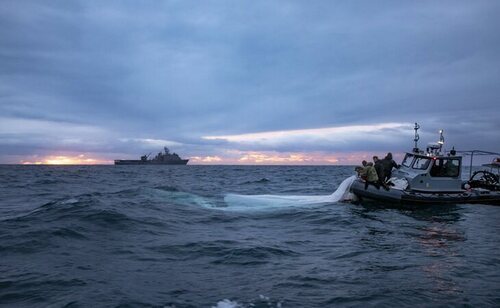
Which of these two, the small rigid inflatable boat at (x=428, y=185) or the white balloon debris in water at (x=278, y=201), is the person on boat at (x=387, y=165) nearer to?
the small rigid inflatable boat at (x=428, y=185)

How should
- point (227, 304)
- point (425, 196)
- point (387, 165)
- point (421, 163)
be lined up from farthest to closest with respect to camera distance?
point (421, 163) < point (387, 165) < point (425, 196) < point (227, 304)

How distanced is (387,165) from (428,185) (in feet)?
7.14

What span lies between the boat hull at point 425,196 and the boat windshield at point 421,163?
144cm

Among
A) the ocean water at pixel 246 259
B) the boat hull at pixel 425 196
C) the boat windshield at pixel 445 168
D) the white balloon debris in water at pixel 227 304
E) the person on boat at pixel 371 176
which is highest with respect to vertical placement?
the boat windshield at pixel 445 168

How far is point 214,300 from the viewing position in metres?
6.76

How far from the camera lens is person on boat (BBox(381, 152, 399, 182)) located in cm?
2050

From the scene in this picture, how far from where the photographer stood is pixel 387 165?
67.5ft

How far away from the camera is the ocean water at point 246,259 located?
691 cm

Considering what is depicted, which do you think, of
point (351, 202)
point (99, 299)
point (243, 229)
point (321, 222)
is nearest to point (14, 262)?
point (99, 299)

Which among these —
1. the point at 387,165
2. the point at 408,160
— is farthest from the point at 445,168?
the point at 387,165

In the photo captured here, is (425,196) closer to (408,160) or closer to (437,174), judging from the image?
(437,174)

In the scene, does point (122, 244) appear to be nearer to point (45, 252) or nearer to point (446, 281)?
point (45, 252)

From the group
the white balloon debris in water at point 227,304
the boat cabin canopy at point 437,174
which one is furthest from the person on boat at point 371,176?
the white balloon debris in water at point 227,304

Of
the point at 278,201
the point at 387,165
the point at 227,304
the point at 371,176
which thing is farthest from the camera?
the point at 278,201
